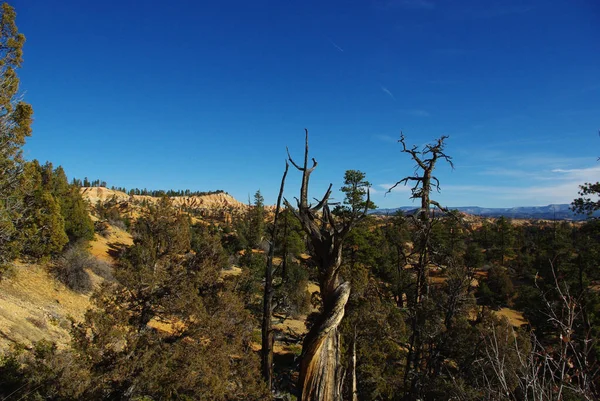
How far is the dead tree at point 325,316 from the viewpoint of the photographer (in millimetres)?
3711

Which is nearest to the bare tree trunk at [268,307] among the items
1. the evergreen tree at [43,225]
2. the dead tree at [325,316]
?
the dead tree at [325,316]

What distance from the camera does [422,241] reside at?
29.0 ft

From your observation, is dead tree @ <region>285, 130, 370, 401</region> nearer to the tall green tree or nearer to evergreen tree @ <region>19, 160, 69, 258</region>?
the tall green tree

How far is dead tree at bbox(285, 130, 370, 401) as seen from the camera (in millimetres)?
3711

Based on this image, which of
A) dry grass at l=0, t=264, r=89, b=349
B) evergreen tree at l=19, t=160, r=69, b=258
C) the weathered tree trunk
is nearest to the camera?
the weathered tree trunk

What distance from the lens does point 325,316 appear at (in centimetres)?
374

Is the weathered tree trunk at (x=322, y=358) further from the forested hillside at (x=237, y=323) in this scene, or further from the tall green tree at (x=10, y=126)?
the tall green tree at (x=10, y=126)

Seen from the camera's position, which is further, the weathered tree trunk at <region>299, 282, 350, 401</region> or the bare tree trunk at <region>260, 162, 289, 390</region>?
the bare tree trunk at <region>260, 162, 289, 390</region>

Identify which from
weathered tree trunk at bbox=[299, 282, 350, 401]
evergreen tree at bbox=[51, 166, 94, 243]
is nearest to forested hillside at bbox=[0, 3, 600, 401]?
weathered tree trunk at bbox=[299, 282, 350, 401]

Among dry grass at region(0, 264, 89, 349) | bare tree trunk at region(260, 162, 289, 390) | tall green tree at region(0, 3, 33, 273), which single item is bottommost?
dry grass at region(0, 264, 89, 349)

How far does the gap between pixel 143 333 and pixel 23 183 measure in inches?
387

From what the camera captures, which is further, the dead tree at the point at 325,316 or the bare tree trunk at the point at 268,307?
the bare tree trunk at the point at 268,307

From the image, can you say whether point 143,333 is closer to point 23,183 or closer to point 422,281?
point 422,281

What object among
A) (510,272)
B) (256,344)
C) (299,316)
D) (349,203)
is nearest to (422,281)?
(349,203)
